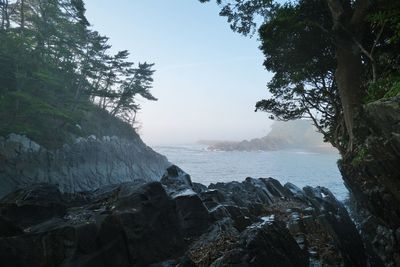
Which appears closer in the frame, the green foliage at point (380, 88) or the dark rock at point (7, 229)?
the dark rock at point (7, 229)

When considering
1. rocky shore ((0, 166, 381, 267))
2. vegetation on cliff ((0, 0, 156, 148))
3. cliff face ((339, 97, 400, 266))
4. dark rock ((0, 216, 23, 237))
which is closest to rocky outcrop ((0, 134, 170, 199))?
vegetation on cliff ((0, 0, 156, 148))

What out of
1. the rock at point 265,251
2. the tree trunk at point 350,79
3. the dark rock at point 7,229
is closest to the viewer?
the rock at point 265,251

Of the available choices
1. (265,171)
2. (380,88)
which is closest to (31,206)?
(380,88)

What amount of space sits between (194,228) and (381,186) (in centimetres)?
663

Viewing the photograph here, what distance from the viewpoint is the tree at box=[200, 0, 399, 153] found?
1136cm

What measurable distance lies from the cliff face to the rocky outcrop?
24.8 m

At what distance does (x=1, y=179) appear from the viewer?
23.2 meters

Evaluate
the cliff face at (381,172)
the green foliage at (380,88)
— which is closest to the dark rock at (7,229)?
the cliff face at (381,172)

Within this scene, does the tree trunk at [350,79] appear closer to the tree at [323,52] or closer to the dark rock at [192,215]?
the tree at [323,52]

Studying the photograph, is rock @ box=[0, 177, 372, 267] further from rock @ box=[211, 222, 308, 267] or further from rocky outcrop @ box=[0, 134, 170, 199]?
rocky outcrop @ box=[0, 134, 170, 199]

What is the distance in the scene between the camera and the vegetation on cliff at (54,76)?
27.5 meters

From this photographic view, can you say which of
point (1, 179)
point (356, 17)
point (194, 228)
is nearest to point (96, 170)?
point (1, 179)

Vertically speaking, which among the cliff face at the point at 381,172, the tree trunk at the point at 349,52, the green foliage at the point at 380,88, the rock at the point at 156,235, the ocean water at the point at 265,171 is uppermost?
the tree trunk at the point at 349,52

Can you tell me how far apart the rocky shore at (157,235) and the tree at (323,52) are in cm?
414
